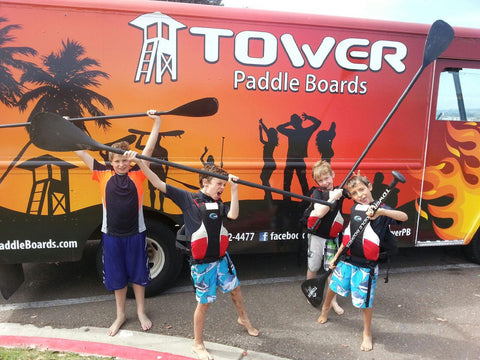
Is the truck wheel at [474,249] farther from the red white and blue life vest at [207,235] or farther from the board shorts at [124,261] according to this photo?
the board shorts at [124,261]

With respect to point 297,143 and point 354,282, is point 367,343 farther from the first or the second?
point 297,143

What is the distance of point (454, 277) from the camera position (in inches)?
170

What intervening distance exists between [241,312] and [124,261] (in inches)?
42.3

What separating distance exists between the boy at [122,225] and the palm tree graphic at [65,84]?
53cm

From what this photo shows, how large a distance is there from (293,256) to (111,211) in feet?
8.60

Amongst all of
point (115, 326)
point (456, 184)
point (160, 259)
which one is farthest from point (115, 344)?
point (456, 184)

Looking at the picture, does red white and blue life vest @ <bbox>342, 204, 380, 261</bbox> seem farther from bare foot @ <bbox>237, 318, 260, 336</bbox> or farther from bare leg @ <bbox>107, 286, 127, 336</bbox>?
bare leg @ <bbox>107, 286, 127, 336</bbox>

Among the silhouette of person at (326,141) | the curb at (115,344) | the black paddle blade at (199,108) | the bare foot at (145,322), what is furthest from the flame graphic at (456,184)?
the bare foot at (145,322)

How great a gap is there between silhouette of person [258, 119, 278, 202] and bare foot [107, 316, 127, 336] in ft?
5.90

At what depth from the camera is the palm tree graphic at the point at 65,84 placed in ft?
10.6

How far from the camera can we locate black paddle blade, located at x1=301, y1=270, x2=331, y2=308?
3.29m

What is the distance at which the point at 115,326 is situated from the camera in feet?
10.2

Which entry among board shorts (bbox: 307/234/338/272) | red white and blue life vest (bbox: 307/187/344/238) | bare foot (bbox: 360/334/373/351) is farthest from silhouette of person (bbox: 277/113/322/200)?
bare foot (bbox: 360/334/373/351)

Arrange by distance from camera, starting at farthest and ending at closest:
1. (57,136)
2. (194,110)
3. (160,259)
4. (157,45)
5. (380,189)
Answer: (380,189) → (160,259) → (157,45) → (194,110) → (57,136)
